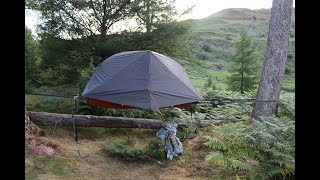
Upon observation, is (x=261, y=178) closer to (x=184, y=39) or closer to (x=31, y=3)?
(x=184, y=39)

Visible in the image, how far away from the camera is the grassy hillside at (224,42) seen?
30.1 metres

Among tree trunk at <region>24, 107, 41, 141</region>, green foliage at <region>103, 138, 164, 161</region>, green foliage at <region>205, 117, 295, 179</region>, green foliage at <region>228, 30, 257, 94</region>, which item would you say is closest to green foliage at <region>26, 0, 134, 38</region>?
tree trunk at <region>24, 107, 41, 141</region>

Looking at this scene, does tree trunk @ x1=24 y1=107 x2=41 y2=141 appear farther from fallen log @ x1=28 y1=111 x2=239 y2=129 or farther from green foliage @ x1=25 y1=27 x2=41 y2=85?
green foliage @ x1=25 y1=27 x2=41 y2=85

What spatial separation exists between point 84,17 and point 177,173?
7124 mm

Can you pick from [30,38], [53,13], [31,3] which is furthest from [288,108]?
[30,38]

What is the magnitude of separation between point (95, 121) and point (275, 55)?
502 centimetres

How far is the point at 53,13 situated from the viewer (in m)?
10.6

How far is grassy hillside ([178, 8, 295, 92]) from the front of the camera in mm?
30144

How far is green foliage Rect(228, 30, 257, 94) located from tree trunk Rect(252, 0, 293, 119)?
34.2ft

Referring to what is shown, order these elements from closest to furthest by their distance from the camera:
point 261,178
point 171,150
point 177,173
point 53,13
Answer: point 261,178 → point 177,173 → point 171,150 → point 53,13

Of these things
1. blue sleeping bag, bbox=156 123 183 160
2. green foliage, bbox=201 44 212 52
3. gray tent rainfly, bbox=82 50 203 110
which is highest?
green foliage, bbox=201 44 212 52

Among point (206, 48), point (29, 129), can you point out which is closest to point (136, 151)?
point (29, 129)

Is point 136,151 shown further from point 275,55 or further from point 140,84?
point 275,55

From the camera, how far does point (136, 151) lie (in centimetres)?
675
